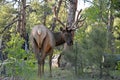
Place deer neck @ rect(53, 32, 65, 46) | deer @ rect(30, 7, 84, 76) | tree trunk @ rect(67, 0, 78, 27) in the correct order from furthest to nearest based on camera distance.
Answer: tree trunk @ rect(67, 0, 78, 27) < deer neck @ rect(53, 32, 65, 46) < deer @ rect(30, 7, 84, 76)

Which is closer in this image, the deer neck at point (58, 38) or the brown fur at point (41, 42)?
the brown fur at point (41, 42)

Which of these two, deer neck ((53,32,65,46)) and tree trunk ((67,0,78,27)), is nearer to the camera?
deer neck ((53,32,65,46))

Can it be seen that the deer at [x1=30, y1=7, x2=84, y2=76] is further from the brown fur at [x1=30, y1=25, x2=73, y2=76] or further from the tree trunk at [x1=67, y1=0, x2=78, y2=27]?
the tree trunk at [x1=67, y1=0, x2=78, y2=27]

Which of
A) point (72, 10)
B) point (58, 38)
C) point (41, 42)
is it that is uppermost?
point (72, 10)

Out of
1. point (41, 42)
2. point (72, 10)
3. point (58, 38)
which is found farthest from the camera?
point (72, 10)

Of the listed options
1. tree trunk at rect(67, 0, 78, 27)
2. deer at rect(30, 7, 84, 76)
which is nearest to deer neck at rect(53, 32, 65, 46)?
deer at rect(30, 7, 84, 76)

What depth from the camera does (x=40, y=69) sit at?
1009 centimetres

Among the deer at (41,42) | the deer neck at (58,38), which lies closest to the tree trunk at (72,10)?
the deer neck at (58,38)

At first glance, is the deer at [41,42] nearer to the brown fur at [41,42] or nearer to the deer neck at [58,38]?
the brown fur at [41,42]

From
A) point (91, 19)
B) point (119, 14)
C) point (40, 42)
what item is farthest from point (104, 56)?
point (91, 19)

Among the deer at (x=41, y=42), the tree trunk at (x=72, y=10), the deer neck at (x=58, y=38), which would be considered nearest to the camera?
the deer at (x=41, y=42)

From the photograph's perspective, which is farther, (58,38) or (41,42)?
(58,38)

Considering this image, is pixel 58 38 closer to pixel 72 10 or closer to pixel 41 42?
pixel 41 42

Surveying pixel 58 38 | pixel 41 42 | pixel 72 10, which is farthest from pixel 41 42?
pixel 72 10
